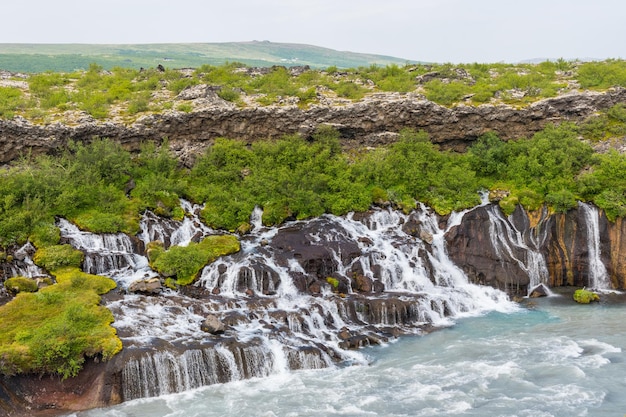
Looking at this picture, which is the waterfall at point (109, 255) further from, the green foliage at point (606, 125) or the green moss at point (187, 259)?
the green foliage at point (606, 125)

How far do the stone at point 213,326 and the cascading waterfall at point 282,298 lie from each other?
0.89 feet

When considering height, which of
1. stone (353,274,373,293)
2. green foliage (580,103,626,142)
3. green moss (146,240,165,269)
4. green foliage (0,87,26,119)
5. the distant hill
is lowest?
stone (353,274,373,293)

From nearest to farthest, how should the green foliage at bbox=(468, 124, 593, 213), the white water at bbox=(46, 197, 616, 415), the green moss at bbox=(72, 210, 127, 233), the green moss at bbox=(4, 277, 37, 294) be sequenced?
the white water at bbox=(46, 197, 616, 415) → the green moss at bbox=(4, 277, 37, 294) → the green moss at bbox=(72, 210, 127, 233) → the green foliage at bbox=(468, 124, 593, 213)

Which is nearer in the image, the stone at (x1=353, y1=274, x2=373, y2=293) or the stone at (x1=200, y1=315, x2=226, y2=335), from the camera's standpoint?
the stone at (x1=200, y1=315, x2=226, y2=335)

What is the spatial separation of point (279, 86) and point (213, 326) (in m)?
24.2

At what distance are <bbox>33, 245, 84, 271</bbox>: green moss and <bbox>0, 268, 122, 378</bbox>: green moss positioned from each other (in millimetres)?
1942

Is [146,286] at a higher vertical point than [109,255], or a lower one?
lower

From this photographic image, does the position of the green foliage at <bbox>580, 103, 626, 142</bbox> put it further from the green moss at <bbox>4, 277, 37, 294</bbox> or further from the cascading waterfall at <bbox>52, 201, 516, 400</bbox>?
the green moss at <bbox>4, 277, 37, 294</bbox>

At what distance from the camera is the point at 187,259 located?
25.6m

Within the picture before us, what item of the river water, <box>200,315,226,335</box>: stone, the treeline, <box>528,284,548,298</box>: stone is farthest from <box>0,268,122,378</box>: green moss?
<box>528,284,548,298</box>: stone

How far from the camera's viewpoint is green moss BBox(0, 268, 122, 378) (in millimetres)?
17641

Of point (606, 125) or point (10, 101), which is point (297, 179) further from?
point (606, 125)

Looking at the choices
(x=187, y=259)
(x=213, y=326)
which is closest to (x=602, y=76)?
(x=187, y=259)

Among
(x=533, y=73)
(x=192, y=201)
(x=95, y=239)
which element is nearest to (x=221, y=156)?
(x=192, y=201)
